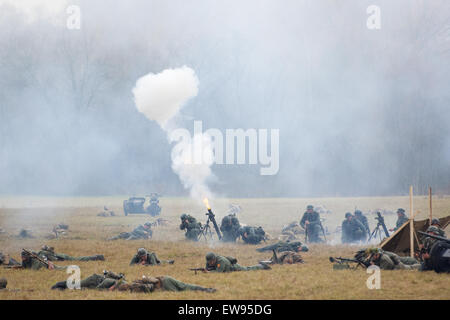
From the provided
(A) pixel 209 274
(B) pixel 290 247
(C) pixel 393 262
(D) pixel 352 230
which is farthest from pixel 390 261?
(D) pixel 352 230

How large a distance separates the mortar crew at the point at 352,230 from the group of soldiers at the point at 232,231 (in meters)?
3.84

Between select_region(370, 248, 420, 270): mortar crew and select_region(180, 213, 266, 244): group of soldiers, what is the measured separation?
806 cm

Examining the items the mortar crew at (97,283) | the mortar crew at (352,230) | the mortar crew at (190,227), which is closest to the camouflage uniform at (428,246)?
the mortar crew at (352,230)

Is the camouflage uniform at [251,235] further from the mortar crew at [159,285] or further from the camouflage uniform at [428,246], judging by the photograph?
the mortar crew at [159,285]

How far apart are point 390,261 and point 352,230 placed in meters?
7.74

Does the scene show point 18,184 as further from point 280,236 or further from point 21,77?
point 280,236

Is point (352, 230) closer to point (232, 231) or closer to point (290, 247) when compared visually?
point (290, 247)

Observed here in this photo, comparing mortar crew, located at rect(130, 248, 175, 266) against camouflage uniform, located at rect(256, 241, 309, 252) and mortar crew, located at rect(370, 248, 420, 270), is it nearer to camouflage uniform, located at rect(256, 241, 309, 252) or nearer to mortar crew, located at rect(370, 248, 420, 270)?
camouflage uniform, located at rect(256, 241, 309, 252)

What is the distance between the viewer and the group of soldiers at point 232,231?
23438 mm

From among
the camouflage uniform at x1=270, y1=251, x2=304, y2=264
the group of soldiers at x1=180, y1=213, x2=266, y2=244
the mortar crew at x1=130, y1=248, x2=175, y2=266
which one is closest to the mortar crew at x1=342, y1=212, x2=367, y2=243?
the group of soldiers at x1=180, y1=213, x2=266, y2=244

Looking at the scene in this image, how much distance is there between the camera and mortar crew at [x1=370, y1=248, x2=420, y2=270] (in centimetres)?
1562

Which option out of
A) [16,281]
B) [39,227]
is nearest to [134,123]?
[39,227]

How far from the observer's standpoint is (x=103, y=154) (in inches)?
2579

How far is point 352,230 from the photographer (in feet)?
76.8
